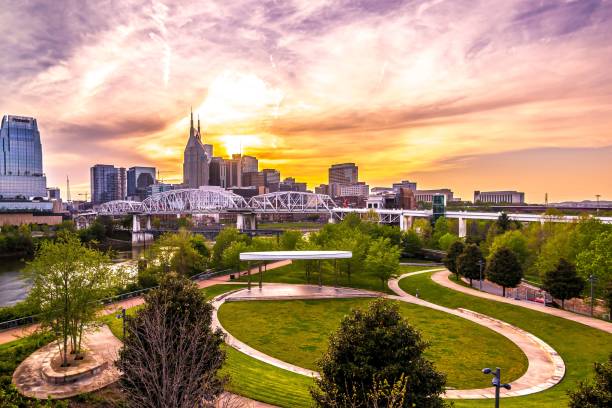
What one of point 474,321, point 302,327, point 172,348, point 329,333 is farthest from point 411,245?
point 172,348

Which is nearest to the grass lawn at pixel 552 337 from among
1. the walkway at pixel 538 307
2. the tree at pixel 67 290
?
the walkway at pixel 538 307

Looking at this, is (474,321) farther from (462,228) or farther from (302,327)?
(462,228)

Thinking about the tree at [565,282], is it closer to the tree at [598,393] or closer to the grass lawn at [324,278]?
the grass lawn at [324,278]

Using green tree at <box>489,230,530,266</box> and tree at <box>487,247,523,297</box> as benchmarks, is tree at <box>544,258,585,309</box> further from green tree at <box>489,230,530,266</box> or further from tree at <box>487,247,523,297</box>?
green tree at <box>489,230,530,266</box>

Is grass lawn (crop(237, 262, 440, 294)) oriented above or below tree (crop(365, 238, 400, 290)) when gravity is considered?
below

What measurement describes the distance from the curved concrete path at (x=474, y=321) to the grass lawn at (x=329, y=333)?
0.68 metres

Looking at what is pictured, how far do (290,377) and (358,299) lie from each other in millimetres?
21225

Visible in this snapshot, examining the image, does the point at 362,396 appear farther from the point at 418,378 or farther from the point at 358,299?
the point at 358,299

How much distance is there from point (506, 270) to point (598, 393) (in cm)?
3365

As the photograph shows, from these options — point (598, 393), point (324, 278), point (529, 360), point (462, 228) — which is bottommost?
point (529, 360)

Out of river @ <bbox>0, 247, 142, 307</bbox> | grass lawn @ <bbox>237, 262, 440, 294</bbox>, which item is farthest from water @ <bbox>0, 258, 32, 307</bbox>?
grass lawn @ <bbox>237, 262, 440, 294</bbox>

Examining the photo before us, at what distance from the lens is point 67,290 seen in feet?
77.3

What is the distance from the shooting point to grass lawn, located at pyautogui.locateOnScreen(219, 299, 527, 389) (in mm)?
25078

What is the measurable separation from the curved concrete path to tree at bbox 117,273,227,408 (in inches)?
108
